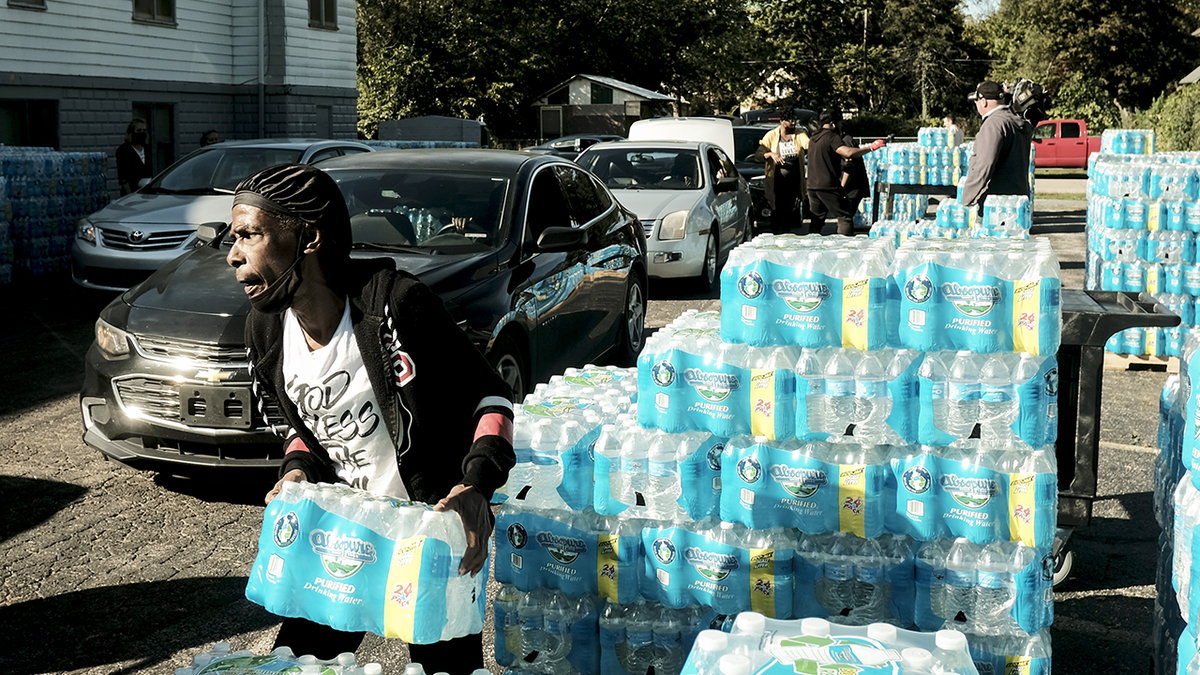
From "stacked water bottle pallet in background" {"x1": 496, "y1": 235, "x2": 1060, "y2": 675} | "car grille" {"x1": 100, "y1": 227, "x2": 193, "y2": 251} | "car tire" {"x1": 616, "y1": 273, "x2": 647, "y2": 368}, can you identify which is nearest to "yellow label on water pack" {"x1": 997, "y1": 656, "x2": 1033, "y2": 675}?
"stacked water bottle pallet in background" {"x1": 496, "y1": 235, "x2": 1060, "y2": 675}

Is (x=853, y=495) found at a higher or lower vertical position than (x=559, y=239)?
lower

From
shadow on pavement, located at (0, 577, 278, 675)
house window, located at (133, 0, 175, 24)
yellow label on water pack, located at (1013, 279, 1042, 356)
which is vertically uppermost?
house window, located at (133, 0, 175, 24)

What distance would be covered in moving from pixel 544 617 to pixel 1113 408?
6031 millimetres

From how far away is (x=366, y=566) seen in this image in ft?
9.22

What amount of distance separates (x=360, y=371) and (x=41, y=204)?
13.3 m

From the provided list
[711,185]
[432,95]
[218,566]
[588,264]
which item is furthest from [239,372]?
[432,95]

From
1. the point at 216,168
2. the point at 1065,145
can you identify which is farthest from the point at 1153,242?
the point at 1065,145

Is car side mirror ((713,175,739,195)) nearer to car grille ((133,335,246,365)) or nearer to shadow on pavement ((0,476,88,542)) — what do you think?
car grille ((133,335,246,365))

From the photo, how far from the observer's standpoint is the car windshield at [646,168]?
14.7 m

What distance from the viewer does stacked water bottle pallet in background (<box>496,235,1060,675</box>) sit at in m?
3.92

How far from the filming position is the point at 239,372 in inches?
239

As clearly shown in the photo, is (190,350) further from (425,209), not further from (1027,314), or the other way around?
(1027,314)

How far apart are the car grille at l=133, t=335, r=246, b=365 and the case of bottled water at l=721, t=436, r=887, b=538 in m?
3.11

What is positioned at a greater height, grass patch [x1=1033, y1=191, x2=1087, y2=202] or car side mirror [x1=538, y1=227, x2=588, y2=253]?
grass patch [x1=1033, y1=191, x2=1087, y2=202]
